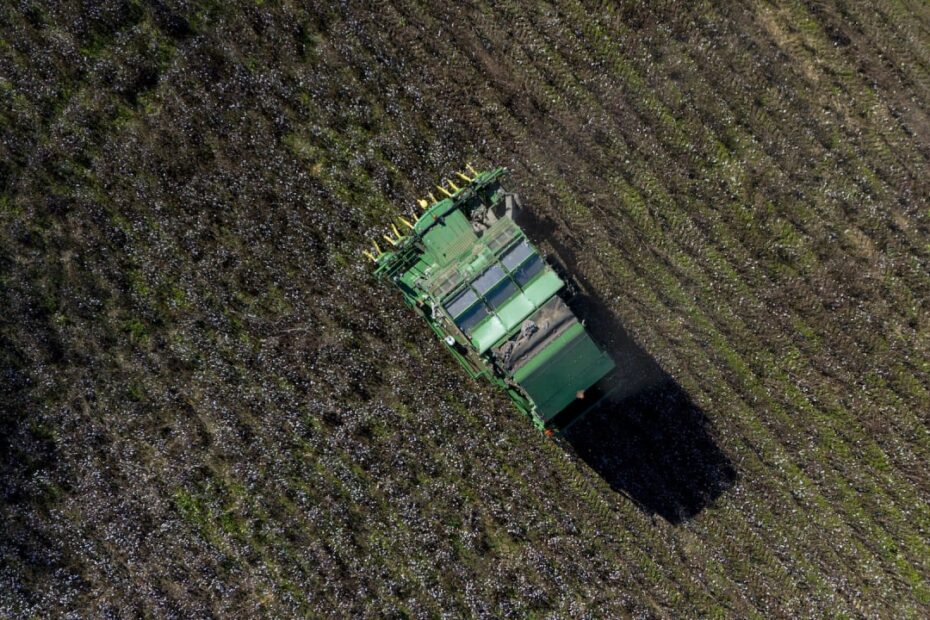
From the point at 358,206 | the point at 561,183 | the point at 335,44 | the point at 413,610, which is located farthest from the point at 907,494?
the point at 335,44

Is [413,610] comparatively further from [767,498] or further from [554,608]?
[767,498]

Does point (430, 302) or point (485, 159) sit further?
point (485, 159)

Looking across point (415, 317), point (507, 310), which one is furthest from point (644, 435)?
point (415, 317)

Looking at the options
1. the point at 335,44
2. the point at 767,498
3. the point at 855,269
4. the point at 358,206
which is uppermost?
the point at 335,44

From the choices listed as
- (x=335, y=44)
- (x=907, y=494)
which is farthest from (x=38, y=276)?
(x=907, y=494)

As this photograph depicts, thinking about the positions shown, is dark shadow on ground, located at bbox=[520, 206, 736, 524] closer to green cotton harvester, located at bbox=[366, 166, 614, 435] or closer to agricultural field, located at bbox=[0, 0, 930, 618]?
agricultural field, located at bbox=[0, 0, 930, 618]

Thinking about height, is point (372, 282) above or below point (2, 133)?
below

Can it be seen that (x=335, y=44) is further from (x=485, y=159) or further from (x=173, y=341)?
(x=173, y=341)

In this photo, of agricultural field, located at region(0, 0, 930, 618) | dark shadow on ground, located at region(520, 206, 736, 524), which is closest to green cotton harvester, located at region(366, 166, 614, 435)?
agricultural field, located at region(0, 0, 930, 618)

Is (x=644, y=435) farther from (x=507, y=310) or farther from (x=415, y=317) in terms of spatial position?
(x=415, y=317)
